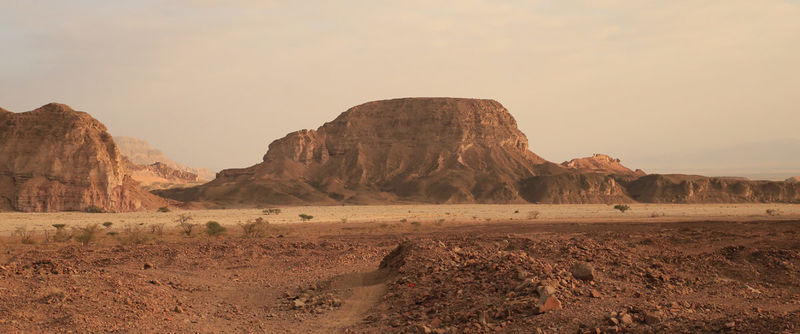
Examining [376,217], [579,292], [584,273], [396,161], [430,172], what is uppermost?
[396,161]

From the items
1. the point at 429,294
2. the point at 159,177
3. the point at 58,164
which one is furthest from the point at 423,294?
the point at 159,177

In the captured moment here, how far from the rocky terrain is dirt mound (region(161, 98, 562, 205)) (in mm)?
231

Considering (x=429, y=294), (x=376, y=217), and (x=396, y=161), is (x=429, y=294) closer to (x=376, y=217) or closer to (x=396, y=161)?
(x=376, y=217)

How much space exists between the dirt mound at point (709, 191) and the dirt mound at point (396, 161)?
22764 mm

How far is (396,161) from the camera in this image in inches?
4909

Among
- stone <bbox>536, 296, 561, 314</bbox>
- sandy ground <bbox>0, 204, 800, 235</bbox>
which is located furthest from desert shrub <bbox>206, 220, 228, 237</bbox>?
stone <bbox>536, 296, 561, 314</bbox>

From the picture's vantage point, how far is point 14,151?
68.8m

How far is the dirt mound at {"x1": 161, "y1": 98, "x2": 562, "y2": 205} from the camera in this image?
348ft

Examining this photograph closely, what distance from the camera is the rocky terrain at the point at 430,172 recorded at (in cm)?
10506

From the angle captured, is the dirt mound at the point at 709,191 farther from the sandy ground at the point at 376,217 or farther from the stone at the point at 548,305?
the stone at the point at 548,305

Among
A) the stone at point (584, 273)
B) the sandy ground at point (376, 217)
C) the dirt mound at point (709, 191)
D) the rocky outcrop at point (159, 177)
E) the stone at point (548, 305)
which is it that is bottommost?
the sandy ground at point (376, 217)

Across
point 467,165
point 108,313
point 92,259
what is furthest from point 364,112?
point 108,313

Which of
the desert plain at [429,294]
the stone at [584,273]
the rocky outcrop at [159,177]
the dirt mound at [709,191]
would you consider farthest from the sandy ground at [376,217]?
the rocky outcrop at [159,177]

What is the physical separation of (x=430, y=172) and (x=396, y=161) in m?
9.86
